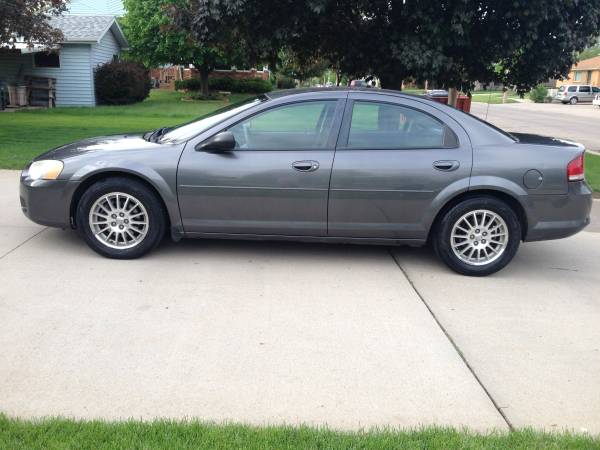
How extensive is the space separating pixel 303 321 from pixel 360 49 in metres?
7.57

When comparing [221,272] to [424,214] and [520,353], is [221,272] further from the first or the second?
[520,353]

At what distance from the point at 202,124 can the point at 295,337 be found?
8.20 ft

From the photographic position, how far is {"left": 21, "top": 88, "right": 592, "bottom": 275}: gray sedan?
5.34 metres

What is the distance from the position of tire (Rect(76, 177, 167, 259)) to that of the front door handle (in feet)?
4.20

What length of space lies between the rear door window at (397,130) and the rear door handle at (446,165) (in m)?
0.18

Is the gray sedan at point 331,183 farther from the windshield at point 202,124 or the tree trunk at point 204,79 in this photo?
the tree trunk at point 204,79

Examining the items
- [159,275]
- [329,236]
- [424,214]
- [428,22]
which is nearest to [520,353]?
[424,214]

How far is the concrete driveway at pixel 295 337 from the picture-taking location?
10.8 ft

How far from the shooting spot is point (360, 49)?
35.5 ft

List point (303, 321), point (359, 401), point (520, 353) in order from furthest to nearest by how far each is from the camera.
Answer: point (303, 321), point (520, 353), point (359, 401)

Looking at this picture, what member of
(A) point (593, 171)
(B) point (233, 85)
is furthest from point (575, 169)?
(B) point (233, 85)

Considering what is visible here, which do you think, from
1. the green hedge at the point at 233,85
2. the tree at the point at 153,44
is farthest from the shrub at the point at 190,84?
the tree at the point at 153,44

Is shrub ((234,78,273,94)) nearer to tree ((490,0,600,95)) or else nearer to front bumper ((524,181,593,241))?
tree ((490,0,600,95))

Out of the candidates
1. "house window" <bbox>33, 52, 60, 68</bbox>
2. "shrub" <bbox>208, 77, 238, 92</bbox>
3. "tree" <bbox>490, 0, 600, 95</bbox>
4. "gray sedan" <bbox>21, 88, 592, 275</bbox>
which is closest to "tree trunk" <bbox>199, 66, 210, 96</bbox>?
"shrub" <bbox>208, 77, 238, 92</bbox>
